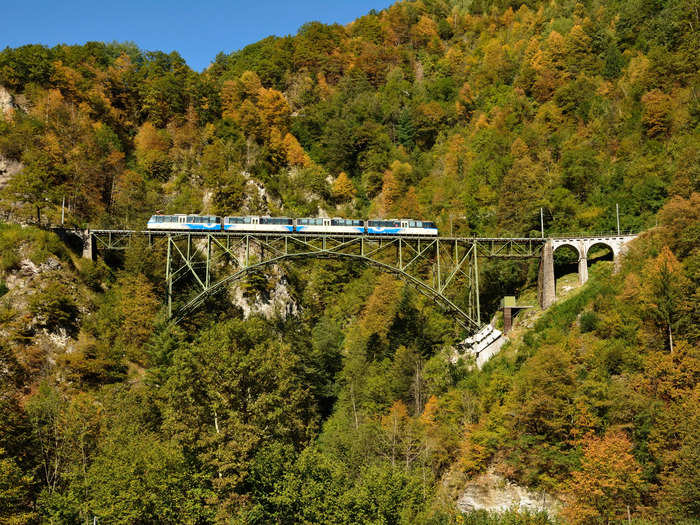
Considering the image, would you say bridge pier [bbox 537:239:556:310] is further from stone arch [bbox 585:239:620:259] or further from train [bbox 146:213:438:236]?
train [bbox 146:213:438:236]


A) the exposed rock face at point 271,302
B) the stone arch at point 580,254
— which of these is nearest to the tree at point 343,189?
the exposed rock face at point 271,302

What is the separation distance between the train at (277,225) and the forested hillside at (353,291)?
439 centimetres

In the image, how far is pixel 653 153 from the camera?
5891 cm

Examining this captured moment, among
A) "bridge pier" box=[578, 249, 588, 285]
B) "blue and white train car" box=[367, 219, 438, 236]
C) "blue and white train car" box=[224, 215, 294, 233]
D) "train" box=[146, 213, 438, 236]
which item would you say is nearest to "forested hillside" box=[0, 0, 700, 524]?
"bridge pier" box=[578, 249, 588, 285]

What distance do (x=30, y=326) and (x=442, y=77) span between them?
80502mm

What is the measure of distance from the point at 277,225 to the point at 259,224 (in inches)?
63.3

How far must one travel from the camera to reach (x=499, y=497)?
124 feet

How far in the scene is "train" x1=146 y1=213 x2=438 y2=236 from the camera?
5312cm

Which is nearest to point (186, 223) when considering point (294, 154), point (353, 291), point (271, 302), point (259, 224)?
point (259, 224)

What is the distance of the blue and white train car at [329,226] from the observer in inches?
2093

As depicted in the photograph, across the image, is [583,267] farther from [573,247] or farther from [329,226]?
[329,226]

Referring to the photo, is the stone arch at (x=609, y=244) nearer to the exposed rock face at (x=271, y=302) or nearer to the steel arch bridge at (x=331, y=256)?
the steel arch bridge at (x=331, y=256)

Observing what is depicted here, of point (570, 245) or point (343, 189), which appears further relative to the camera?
point (343, 189)

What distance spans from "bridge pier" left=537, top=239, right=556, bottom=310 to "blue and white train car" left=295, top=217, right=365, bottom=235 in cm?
1654
